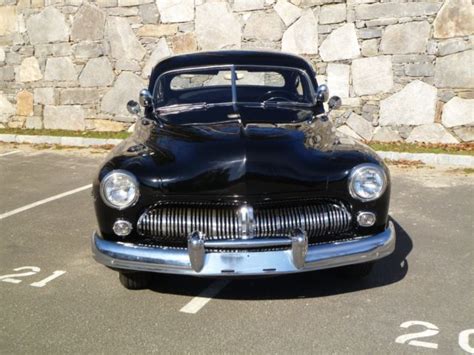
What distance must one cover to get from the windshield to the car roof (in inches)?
2.5

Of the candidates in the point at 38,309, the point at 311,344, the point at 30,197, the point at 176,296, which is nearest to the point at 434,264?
the point at 311,344

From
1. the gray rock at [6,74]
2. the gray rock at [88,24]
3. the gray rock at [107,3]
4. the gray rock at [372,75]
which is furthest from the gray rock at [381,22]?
the gray rock at [6,74]

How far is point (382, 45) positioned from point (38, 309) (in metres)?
6.82

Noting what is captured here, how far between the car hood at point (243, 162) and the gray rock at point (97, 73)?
696cm

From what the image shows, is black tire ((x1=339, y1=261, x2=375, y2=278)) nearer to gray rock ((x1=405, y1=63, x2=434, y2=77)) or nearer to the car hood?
the car hood

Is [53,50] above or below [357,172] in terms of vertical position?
above

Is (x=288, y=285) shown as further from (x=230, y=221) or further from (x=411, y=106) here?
(x=411, y=106)

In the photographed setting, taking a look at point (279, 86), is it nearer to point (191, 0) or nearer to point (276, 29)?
point (276, 29)

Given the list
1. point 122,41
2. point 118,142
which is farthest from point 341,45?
point 118,142

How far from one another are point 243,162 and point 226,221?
14.3 inches

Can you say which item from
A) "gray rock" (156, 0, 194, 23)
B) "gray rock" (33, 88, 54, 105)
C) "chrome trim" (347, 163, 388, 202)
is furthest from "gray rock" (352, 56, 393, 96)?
"gray rock" (33, 88, 54, 105)

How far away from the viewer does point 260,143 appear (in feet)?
10.8

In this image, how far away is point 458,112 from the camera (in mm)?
8148

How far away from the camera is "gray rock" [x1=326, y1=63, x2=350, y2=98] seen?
28.5 ft
